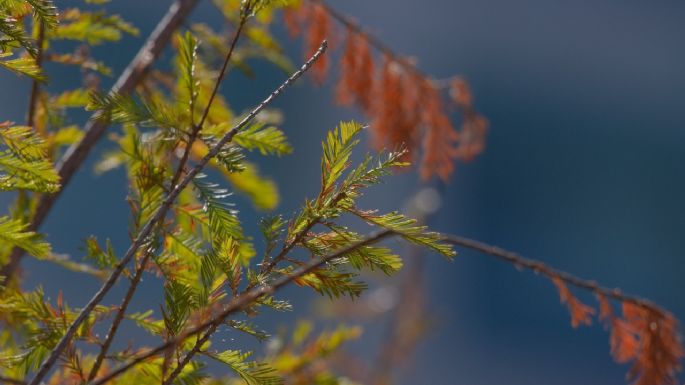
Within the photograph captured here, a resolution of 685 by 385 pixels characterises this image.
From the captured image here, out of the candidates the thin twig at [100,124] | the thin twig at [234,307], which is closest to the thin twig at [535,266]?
the thin twig at [234,307]

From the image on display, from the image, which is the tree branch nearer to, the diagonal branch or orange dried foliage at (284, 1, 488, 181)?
orange dried foliage at (284, 1, 488, 181)

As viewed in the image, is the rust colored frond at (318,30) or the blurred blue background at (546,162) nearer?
the rust colored frond at (318,30)

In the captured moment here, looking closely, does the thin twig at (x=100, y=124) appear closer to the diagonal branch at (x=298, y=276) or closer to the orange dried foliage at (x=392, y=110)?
the diagonal branch at (x=298, y=276)

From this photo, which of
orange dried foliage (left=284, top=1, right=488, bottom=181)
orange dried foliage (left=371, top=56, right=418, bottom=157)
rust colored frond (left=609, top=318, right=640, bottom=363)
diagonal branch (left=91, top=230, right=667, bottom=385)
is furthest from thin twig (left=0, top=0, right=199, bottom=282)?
rust colored frond (left=609, top=318, right=640, bottom=363)

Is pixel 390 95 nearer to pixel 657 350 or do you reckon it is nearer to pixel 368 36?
pixel 368 36

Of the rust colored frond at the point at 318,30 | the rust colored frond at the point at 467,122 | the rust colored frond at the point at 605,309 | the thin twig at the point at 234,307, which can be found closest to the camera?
the thin twig at the point at 234,307

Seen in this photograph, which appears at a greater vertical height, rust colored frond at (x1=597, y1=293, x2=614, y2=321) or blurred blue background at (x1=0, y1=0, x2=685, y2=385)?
blurred blue background at (x1=0, y1=0, x2=685, y2=385)
